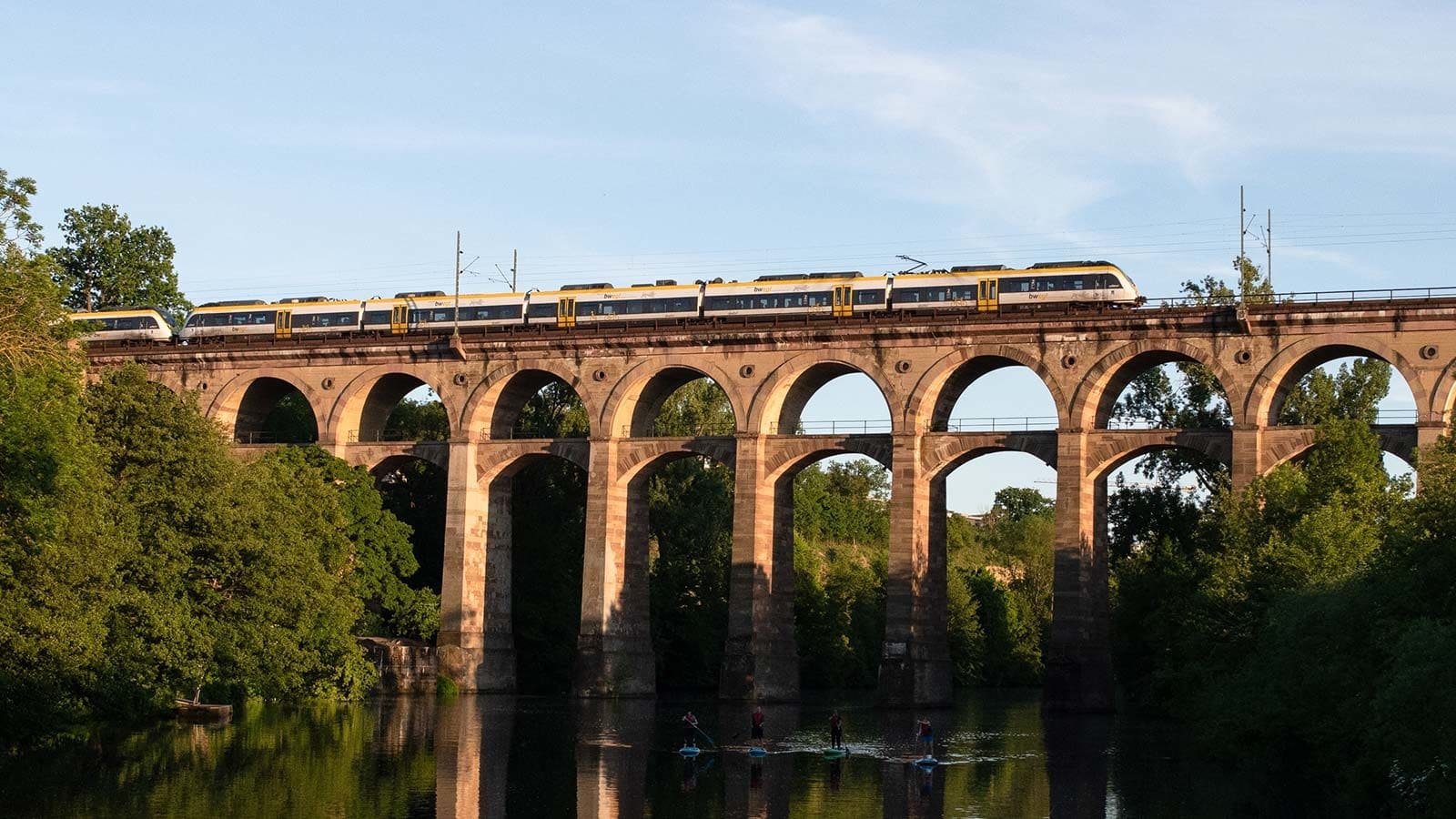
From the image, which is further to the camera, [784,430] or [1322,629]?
[784,430]

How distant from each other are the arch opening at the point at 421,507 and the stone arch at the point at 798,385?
65.0ft

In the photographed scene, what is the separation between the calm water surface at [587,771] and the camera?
40.9 m

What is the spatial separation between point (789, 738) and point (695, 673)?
33.7 metres

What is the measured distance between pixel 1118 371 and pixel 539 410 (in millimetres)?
42618

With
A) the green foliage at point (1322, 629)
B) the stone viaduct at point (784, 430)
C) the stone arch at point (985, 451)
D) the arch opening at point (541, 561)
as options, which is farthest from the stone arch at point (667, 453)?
the green foliage at point (1322, 629)

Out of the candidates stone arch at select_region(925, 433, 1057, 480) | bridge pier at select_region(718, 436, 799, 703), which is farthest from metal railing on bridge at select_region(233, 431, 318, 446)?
stone arch at select_region(925, 433, 1057, 480)

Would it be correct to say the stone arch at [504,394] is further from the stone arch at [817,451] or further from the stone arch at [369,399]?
the stone arch at [817,451]

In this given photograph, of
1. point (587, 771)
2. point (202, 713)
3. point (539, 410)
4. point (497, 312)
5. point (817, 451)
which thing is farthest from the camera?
point (539, 410)

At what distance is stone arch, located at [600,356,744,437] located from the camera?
79.8 meters

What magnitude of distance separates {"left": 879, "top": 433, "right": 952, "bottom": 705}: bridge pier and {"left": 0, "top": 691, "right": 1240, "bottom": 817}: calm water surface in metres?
4.61

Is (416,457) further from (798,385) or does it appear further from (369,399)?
(798,385)

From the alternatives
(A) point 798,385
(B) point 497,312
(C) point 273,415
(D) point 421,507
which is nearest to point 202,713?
(A) point 798,385

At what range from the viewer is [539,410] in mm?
107438

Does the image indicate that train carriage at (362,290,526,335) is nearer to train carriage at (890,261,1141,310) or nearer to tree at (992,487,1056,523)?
train carriage at (890,261,1141,310)
